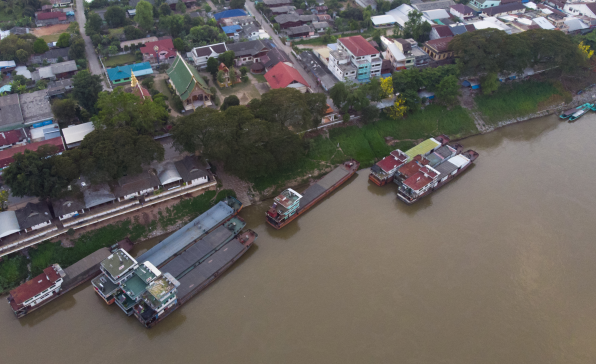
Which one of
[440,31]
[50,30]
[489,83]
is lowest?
[489,83]

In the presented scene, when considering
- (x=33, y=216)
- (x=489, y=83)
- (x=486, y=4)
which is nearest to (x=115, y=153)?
(x=33, y=216)

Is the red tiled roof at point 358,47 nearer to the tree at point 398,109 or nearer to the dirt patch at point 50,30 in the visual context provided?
the tree at point 398,109

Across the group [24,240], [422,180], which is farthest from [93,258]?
[422,180]

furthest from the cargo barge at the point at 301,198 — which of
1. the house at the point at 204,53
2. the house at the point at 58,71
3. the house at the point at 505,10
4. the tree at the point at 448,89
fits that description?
the house at the point at 505,10

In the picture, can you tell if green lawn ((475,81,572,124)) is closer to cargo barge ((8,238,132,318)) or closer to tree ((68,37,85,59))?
cargo barge ((8,238,132,318))

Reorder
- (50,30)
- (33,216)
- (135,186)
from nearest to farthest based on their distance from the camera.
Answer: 1. (33,216)
2. (135,186)
3. (50,30)

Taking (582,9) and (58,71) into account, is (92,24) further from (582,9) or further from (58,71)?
(582,9)
